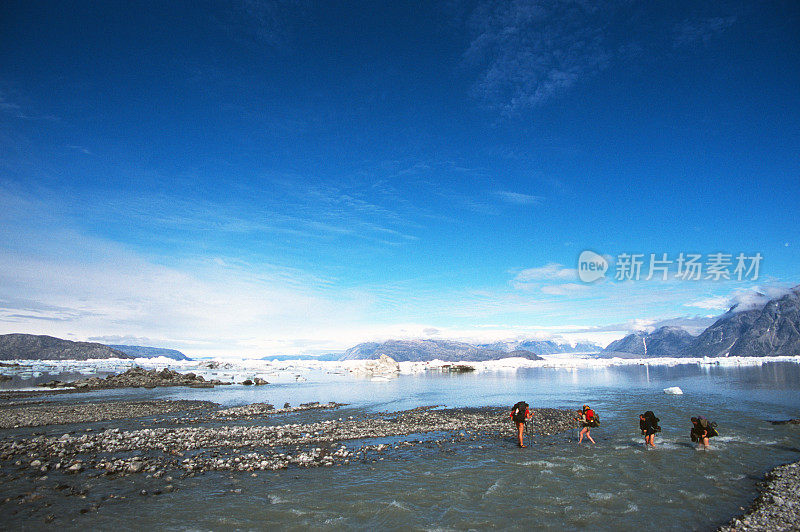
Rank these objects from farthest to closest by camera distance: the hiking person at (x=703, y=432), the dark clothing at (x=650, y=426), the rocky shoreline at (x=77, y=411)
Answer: the rocky shoreline at (x=77, y=411) → the dark clothing at (x=650, y=426) → the hiking person at (x=703, y=432)

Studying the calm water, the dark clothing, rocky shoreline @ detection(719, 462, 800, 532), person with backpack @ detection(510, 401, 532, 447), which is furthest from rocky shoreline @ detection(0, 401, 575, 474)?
rocky shoreline @ detection(719, 462, 800, 532)

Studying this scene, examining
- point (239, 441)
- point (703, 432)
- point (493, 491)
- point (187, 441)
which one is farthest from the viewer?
point (239, 441)

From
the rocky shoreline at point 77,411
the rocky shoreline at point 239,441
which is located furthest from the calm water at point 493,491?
the rocky shoreline at point 77,411

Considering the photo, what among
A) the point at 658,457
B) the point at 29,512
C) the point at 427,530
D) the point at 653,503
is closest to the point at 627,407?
the point at 658,457

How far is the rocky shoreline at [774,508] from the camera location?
1165cm

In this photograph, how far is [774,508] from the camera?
12945 mm

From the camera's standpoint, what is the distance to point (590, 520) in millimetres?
12828

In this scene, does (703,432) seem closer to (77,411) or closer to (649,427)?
(649,427)

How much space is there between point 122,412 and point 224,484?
27.4 m

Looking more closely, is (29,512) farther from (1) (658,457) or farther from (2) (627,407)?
(2) (627,407)

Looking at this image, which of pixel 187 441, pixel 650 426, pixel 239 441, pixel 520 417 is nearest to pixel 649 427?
pixel 650 426

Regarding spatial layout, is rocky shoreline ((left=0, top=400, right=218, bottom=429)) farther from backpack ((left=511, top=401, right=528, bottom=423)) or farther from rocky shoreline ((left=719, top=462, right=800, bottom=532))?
rocky shoreline ((left=719, top=462, right=800, bottom=532))

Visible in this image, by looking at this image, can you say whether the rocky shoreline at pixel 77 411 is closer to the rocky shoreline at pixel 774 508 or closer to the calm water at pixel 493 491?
the calm water at pixel 493 491

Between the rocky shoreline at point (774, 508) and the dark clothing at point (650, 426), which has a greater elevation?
the dark clothing at point (650, 426)
